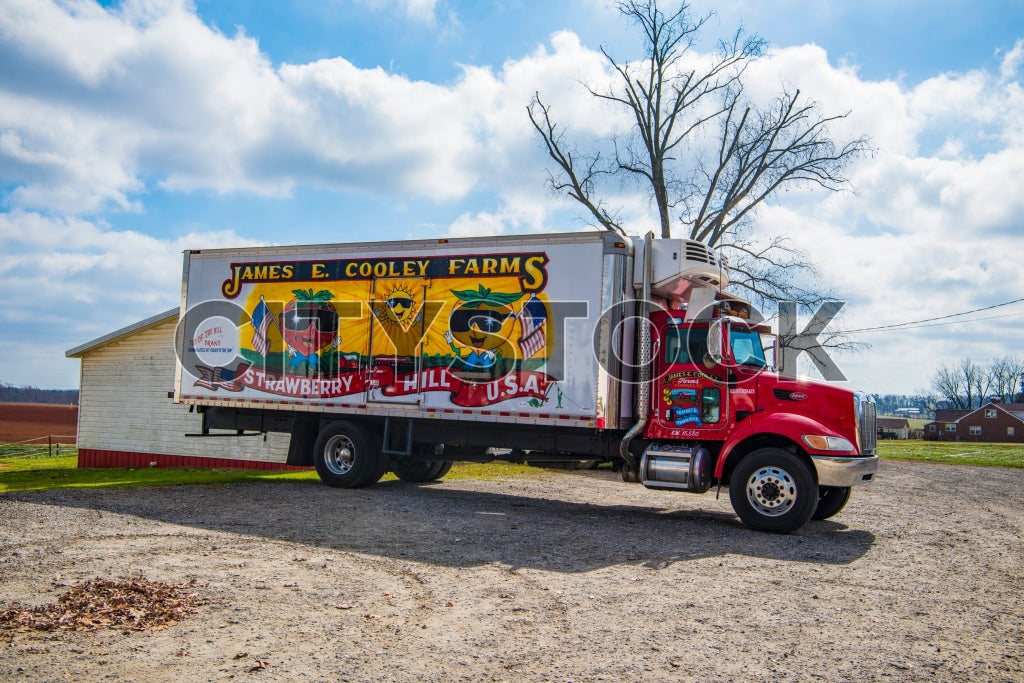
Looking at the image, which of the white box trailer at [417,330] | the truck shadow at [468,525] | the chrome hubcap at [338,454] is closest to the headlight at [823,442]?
the truck shadow at [468,525]

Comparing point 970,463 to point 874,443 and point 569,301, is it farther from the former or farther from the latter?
point 569,301

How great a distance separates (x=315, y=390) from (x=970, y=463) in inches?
1068

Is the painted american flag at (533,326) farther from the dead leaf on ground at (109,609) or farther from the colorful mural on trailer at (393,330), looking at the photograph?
the dead leaf on ground at (109,609)

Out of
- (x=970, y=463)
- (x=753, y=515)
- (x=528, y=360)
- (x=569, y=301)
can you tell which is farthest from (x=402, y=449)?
(x=970, y=463)

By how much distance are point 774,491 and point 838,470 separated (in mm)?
832

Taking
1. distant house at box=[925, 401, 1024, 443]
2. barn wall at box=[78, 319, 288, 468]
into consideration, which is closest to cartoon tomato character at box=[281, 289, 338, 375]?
barn wall at box=[78, 319, 288, 468]

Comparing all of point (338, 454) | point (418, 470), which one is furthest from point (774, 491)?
point (338, 454)

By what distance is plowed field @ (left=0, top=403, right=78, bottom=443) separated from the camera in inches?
2138

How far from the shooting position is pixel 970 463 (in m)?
31.2

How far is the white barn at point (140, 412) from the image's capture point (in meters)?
22.0

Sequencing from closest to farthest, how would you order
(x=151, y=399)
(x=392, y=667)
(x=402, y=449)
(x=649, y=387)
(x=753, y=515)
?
(x=392, y=667) < (x=753, y=515) < (x=649, y=387) < (x=402, y=449) < (x=151, y=399)

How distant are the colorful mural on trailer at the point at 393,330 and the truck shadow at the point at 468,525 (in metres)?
1.73

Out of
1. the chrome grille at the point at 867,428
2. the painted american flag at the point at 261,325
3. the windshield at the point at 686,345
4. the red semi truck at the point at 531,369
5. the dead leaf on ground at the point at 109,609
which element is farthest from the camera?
the painted american flag at the point at 261,325

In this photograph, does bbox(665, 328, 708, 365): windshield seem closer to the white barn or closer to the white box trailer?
the white box trailer
